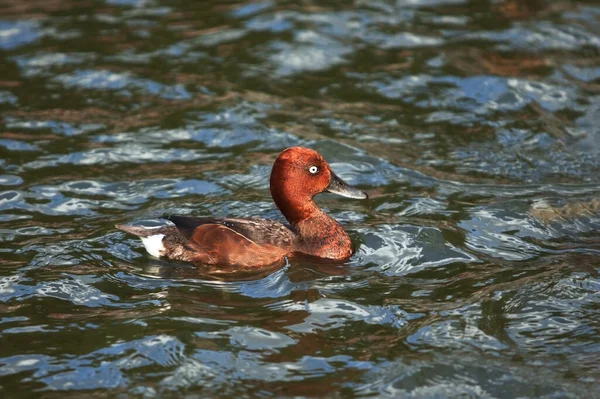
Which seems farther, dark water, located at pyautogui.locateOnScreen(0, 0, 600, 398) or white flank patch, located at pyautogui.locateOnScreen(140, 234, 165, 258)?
white flank patch, located at pyautogui.locateOnScreen(140, 234, 165, 258)

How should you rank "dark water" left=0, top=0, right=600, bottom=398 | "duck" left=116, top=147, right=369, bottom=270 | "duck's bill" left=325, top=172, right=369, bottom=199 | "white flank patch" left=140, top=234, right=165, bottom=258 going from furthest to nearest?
"duck's bill" left=325, top=172, right=369, bottom=199 < "white flank patch" left=140, top=234, right=165, bottom=258 < "duck" left=116, top=147, right=369, bottom=270 < "dark water" left=0, top=0, right=600, bottom=398

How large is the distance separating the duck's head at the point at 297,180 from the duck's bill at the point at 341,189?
0.24 feet

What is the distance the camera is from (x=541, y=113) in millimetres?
10500

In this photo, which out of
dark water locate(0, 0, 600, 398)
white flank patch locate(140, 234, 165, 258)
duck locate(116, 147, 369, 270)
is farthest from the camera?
white flank patch locate(140, 234, 165, 258)

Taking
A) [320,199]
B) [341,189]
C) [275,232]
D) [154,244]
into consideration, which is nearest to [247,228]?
[275,232]

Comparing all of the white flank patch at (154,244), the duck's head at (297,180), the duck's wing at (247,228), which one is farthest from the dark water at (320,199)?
the duck's head at (297,180)

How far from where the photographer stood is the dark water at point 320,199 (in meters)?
5.90

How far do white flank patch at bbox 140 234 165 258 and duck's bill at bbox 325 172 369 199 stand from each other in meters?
1.51

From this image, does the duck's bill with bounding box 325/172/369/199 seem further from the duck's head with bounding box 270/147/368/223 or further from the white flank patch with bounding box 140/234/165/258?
the white flank patch with bounding box 140/234/165/258

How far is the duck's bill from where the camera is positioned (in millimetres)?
7871

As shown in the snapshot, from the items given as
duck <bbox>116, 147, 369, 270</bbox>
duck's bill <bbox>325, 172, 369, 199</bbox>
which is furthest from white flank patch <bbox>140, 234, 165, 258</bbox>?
duck's bill <bbox>325, 172, 369, 199</bbox>

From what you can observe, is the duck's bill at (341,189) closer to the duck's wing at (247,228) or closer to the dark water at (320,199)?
the dark water at (320,199)

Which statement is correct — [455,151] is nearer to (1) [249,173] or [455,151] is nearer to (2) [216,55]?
(1) [249,173]

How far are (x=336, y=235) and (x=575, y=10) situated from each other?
7.40 meters
